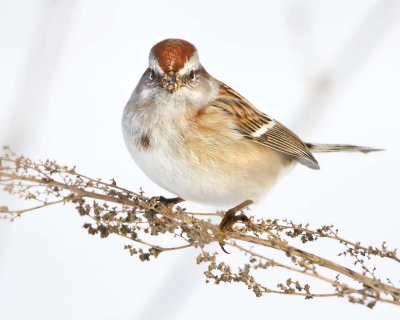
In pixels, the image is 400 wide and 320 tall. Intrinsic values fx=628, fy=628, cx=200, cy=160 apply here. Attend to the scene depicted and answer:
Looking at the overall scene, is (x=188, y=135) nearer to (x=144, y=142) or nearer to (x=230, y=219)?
(x=144, y=142)

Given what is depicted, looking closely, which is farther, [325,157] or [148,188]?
[325,157]

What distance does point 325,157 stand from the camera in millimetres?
4465

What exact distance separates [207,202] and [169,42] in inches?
24.6

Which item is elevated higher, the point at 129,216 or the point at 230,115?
the point at 230,115

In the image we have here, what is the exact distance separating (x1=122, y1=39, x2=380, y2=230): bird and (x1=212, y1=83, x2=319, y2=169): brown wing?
0.01m

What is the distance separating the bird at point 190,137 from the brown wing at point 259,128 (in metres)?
0.01

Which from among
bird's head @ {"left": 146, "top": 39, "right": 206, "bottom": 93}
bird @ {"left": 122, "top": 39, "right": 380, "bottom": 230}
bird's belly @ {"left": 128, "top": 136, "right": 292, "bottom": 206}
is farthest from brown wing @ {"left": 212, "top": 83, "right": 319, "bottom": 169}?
bird's head @ {"left": 146, "top": 39, "right": 206, "bottom": 93}

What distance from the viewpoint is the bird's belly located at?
2213 millimetres

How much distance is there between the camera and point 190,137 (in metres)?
2.26

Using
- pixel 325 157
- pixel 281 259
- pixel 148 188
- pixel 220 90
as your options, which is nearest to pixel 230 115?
pixel 220 90

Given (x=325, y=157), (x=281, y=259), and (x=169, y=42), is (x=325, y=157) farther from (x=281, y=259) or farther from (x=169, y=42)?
(x=169, y=42)

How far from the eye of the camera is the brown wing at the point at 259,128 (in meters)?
2.56

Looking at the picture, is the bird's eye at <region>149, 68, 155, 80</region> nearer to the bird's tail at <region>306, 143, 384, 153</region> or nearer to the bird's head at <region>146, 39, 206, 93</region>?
the bird's head at <region>146, 39, 206, 93</region>

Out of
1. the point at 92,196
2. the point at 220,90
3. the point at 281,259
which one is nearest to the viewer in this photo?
the point at 92,196
